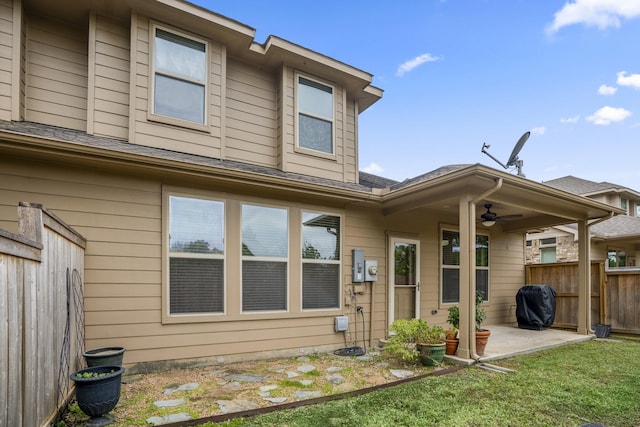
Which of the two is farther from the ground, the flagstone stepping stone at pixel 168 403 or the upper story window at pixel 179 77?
the upper story window at pixel 179 77

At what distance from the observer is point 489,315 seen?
8.12m

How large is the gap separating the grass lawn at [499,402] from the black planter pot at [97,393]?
833 millimetres

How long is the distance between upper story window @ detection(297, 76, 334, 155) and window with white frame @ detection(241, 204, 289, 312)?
1428mm

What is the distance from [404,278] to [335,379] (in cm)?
303

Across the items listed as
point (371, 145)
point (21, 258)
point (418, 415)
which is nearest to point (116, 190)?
point (21, 258)

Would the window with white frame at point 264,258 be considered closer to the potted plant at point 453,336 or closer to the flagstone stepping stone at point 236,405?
the flagstone stepping stone at point 236,405

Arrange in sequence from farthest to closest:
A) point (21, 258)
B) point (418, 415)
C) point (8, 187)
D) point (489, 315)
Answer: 1. point (489, 315)
2. point (8, 187)
3. point (418, 415)
4. point (21, 258)

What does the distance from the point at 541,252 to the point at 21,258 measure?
14.1 meters

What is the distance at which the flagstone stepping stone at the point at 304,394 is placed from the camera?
3.53 metres

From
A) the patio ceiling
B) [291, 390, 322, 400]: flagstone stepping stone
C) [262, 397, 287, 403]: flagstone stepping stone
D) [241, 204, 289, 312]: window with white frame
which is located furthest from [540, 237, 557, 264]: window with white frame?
[262, 397, 287, 403]: flagstone stepping stone

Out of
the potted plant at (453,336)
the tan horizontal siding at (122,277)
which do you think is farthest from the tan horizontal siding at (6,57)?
the potted plant at (453,336)

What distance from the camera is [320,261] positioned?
226 inches

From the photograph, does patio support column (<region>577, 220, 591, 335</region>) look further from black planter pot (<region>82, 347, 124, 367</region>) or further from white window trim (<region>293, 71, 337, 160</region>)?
black planter pot (<region>82, 347, 124, 367</region>)

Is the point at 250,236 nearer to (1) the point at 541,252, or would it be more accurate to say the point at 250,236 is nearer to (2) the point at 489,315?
(2) the point at 489,315
